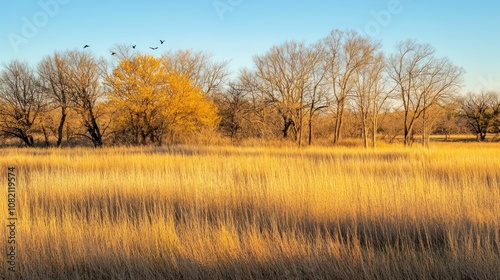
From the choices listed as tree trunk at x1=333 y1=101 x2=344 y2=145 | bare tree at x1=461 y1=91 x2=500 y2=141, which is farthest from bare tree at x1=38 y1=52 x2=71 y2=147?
bare tree at x1=461 y1=91 x2=500 y2=141


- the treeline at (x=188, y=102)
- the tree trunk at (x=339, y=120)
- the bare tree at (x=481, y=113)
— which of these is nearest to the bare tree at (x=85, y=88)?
the treeline at (x=188, y=102)

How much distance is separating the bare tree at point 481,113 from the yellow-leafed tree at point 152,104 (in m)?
42.1

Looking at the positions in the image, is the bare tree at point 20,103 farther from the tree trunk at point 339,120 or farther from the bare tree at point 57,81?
the tree trunk at point 339,120

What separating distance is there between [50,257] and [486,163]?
43.2 feet

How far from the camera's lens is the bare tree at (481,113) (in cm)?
5303

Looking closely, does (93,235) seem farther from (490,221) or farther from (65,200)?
(490,221)

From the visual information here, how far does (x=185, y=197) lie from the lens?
7.20 meters

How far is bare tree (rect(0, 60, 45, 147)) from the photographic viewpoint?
3541 cm

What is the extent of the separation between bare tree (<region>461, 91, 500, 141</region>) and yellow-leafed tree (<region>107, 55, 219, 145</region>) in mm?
42114

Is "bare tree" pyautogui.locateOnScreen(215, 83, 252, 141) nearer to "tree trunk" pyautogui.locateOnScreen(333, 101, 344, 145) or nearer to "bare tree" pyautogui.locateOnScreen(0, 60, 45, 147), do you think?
"tree trunk" pyautogui.locateOnScreen(333, 101, 344, 145)

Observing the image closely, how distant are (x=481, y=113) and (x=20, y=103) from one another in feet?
202

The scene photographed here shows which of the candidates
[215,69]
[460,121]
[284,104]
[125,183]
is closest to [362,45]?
[284,104]

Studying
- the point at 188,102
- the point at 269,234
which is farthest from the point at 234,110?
the point at 269,234

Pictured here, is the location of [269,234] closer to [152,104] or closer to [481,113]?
[152,104]
